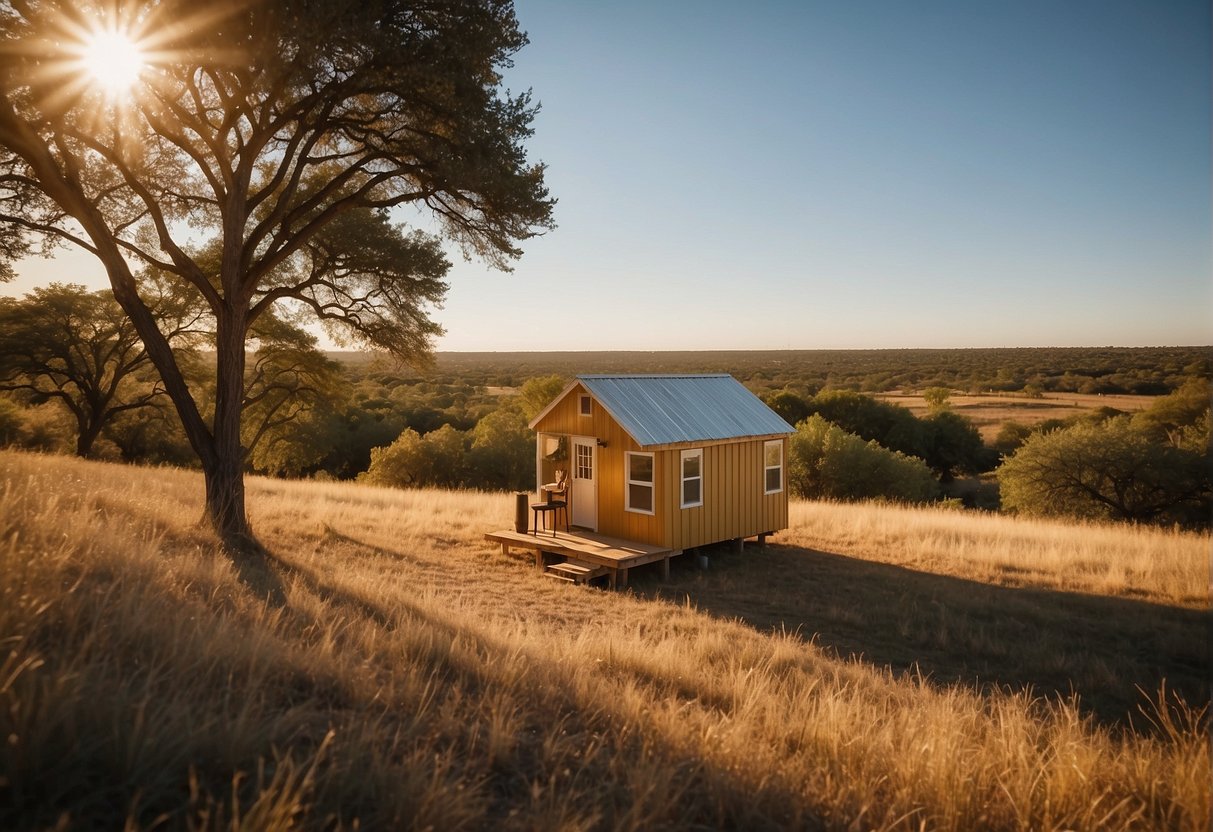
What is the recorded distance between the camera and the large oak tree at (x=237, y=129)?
8969 millimetres

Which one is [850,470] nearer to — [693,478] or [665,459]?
[693,478]

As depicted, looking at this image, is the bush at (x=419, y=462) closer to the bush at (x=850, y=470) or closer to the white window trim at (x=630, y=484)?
the bush at (x=850, y=470)

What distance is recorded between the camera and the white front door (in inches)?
625

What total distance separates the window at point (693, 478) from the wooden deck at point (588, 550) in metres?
1.23

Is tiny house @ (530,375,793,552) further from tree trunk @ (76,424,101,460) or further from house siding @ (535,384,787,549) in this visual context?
tree trunk @ (76,424,101,460)

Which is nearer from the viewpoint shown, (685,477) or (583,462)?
(685,477)

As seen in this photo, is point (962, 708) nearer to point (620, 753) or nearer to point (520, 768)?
point (620, 753)

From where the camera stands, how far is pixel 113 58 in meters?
9.47

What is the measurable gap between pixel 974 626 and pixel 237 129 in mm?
15199

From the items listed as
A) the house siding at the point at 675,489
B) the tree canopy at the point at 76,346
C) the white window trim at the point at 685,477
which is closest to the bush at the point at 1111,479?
the house siding at the point at 675,489

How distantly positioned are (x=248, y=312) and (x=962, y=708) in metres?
12.2

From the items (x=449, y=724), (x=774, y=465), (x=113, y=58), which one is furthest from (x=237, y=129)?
(x=774, y=465)

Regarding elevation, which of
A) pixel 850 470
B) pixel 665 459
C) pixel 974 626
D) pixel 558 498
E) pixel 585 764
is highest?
pixel 665 459

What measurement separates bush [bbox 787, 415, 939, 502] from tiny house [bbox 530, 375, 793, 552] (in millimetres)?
20315
